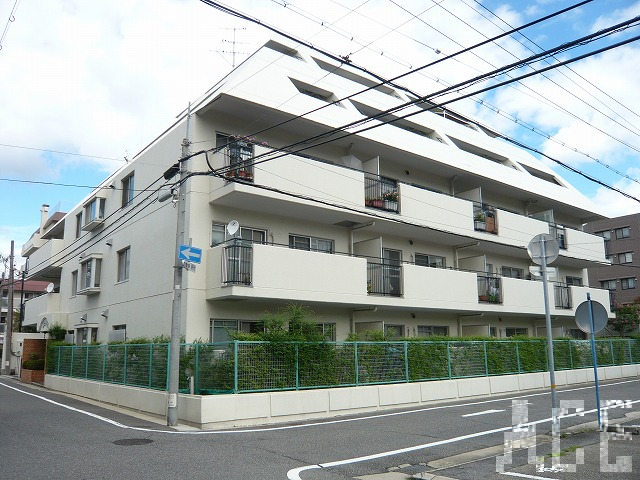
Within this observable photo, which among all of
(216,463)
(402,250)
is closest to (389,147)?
(402,250)

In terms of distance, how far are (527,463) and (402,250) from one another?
12.4 m

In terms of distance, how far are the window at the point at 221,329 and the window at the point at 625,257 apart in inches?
1510

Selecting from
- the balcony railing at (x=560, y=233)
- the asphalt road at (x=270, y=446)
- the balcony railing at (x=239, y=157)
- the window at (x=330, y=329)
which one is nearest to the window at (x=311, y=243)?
the window at (x=330, y=329)

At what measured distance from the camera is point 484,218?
69.8ft

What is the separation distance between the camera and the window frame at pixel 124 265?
19.1m

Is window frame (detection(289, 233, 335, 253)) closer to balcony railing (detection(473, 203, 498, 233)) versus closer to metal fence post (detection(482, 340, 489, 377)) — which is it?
metal fence post (detection(482, 340, 489, 377))

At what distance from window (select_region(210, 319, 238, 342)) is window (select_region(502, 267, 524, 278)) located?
1376 centimetres

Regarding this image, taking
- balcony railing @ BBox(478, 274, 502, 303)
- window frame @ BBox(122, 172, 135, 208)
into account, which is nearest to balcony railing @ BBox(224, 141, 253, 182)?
window frame @ BBox(122, 172, 135, 208)


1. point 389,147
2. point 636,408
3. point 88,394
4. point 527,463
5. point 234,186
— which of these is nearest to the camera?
point 527,463

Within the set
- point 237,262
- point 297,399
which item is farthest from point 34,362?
point 297,399

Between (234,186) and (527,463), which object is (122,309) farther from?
(527,463)

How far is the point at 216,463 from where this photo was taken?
758cm

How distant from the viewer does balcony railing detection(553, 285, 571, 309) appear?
23.7 metres

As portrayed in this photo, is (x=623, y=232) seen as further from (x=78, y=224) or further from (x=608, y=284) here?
(x=78, y=224)
